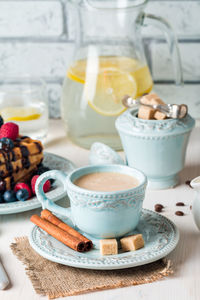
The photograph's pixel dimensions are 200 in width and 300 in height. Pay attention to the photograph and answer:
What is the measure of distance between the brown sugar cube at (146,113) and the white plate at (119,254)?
25 cm

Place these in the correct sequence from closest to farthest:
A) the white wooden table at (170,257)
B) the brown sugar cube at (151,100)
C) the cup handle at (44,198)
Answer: the white wooden table at (170,257) < the cup handle at (44,198) < the brown sugar cube at (151,100)

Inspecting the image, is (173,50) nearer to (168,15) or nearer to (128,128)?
(168,15)

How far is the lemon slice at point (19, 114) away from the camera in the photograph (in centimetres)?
122

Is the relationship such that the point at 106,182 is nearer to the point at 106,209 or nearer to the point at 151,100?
the point at 106,209

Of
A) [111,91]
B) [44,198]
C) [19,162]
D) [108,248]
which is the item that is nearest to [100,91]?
[111,91]

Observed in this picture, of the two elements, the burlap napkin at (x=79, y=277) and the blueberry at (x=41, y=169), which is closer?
the burlap napkin at (x=79, y=277)

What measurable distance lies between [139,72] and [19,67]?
16.6 inches

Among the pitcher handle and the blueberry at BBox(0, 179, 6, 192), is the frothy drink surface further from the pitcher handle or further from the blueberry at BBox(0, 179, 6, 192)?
the pitcher handle

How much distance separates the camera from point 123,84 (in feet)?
3.76

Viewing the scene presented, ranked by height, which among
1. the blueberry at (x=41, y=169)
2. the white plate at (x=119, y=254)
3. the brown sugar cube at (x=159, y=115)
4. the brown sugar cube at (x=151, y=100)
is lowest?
the blueberry at (x=41, y=169)

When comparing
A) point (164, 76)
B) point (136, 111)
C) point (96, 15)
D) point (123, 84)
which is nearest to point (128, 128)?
point (136, 111)

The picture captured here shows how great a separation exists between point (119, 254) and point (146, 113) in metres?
0.34

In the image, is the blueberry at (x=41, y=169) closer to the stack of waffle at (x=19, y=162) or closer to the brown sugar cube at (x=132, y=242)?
the stack of waffle at (x=19, y=162)

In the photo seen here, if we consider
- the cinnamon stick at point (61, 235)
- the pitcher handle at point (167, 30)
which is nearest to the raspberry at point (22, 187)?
the cinnamon stick at point (61, 235)
